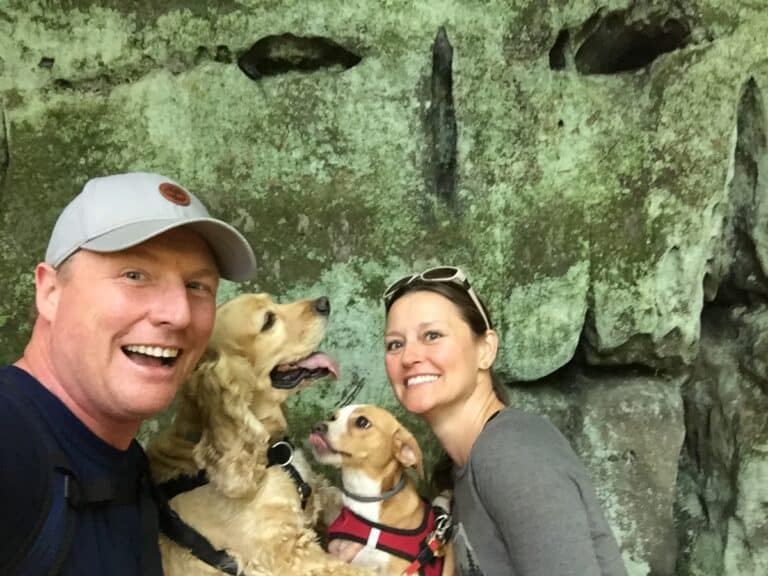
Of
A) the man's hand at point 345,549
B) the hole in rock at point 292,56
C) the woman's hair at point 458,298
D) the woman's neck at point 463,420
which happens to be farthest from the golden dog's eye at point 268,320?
the hole in rock at point 292,56

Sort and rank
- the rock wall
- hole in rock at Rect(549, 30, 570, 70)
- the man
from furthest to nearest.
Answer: hole in rock at Rect(549, 30, 570, 70) → the rock wall → the man

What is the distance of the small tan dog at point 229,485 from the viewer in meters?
2.16

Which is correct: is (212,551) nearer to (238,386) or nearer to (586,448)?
(238,386)

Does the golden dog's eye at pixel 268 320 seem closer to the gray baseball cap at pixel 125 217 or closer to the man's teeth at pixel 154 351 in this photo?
the gray baseball cap at pixel 125 217

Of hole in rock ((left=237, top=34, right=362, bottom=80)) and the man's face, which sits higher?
hole in rock ((left=237, top=34, right=362, bottom=80))

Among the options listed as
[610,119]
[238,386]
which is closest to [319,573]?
[238,386]

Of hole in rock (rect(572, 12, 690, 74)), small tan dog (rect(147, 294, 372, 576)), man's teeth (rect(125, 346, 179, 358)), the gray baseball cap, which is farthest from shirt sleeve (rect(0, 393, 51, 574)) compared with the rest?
hole in rock (rect(572, 12, 690, 74))

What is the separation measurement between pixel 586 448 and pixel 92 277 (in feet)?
9.05

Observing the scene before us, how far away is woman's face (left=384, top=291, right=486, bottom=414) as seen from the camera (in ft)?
7.36

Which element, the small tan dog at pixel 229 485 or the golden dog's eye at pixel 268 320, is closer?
the small tan dog at pixel 229 485

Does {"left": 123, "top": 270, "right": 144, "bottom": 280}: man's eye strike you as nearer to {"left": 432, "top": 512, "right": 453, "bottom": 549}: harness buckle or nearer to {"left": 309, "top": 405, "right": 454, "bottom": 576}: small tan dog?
{"left": 309, "top": 405, "right": 454, "bottom": 576}: small tan dog

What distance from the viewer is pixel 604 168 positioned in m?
3.63

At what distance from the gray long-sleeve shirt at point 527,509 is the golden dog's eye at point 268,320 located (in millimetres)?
840

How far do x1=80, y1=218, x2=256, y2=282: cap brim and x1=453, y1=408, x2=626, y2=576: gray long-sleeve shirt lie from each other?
2.70 ft
